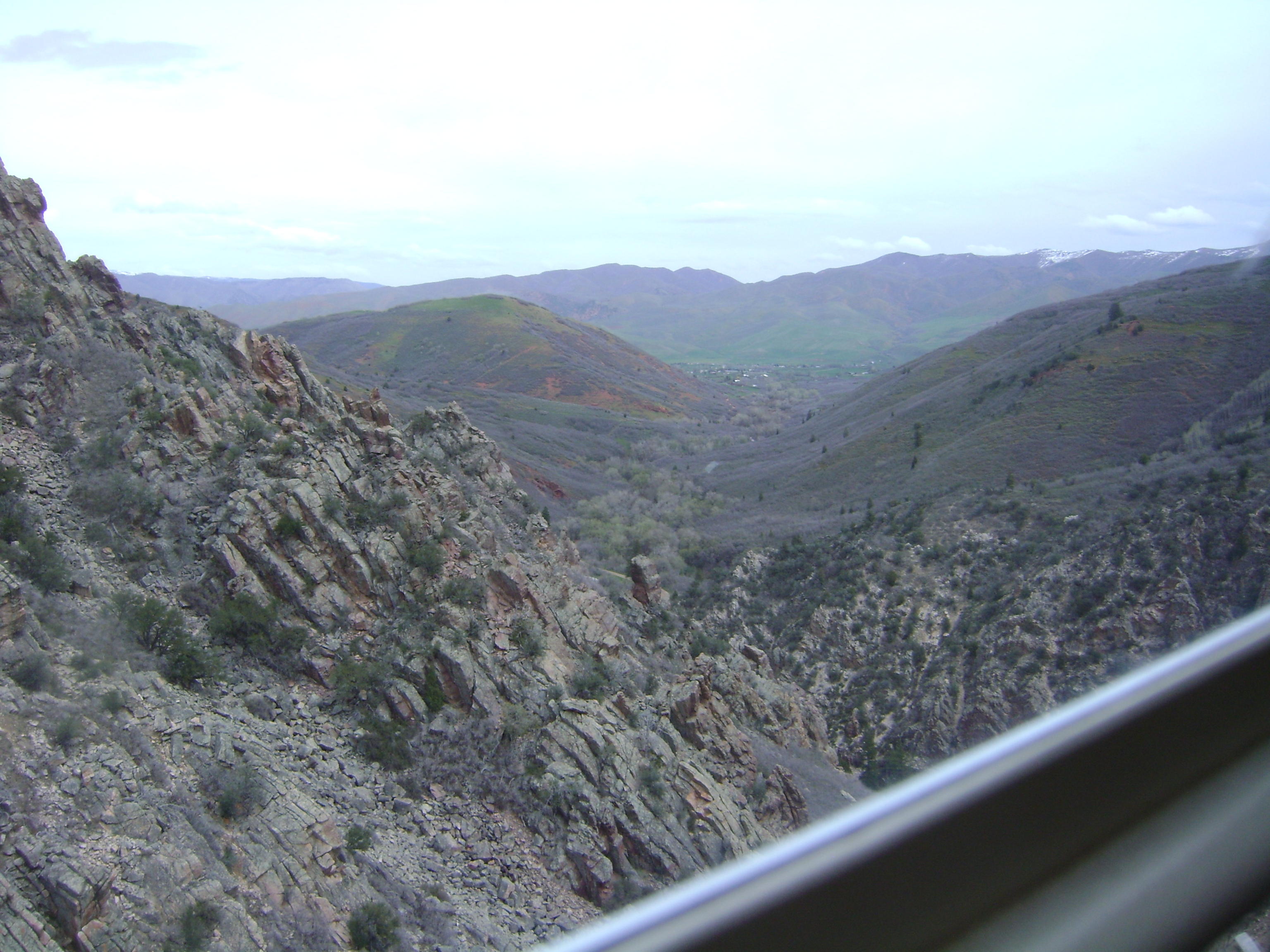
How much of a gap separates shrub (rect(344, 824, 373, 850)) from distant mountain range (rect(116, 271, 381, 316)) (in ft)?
270

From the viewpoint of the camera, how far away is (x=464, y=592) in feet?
40.0

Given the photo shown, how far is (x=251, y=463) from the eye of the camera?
1278cm

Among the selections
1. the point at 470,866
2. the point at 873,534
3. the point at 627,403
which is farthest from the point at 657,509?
the point at 627,403

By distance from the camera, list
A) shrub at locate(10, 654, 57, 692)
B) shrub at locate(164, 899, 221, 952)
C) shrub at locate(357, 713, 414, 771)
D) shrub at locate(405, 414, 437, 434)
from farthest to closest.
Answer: shrub at locate(405, 414, 437, 434) → shrub at locate(357, 713, 414, 771) → shrub at locate(10, 654, 57, 692) → shrub at locate(164, 899, 221, 952)

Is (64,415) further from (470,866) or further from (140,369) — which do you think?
(470,866)

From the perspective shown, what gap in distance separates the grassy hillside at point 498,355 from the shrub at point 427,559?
47114mm

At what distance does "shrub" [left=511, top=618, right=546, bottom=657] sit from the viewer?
11.9m

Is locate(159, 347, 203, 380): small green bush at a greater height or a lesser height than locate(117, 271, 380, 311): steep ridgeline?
lesser

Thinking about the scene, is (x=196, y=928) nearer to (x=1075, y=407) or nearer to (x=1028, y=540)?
(x=1028, y=540)

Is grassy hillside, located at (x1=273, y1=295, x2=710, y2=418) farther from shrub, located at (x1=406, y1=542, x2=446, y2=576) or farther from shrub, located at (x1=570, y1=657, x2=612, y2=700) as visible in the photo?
shrub, located at (x1=570, y1=657, x2=612, y2=700)

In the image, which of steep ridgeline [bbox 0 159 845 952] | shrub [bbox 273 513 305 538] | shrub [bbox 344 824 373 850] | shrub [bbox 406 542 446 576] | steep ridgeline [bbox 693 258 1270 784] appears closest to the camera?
steep ridgeline [bbox 0 159 845 952]

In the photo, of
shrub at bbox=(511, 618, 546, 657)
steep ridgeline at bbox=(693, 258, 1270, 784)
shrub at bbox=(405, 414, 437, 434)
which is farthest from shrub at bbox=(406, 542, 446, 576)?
steep ridgeline at bbox=(693, 258, 1270, 784)

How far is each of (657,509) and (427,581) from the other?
22972mm

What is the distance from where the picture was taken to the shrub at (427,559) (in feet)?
40.4
